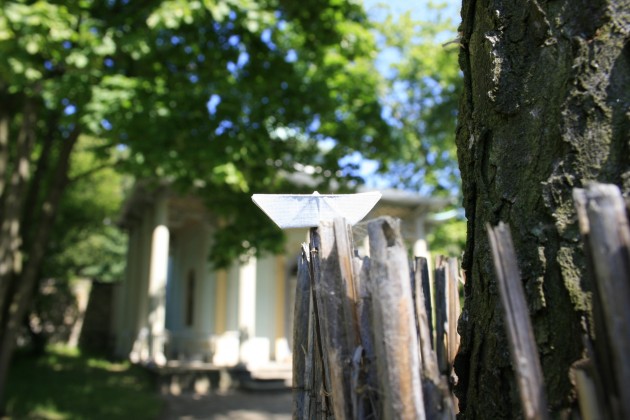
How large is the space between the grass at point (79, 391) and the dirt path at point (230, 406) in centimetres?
39

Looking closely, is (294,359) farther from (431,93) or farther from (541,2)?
(431,93)

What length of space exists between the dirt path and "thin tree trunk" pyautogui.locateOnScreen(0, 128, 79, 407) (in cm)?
273

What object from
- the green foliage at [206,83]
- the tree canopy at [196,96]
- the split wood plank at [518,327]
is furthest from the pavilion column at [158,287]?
the split wood plank at [518,327]

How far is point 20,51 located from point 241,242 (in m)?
4.12

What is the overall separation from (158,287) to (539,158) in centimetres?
1379

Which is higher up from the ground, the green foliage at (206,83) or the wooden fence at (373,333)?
the green foliage at (206,83)

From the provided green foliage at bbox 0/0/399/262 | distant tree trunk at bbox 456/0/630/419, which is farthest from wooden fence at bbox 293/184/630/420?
green foliage at bbox 0/0/399/262

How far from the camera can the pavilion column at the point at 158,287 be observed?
14.2 m

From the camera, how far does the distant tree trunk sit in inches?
62.7

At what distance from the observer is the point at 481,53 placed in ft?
6.59

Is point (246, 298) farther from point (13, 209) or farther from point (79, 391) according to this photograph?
point (13, 209)

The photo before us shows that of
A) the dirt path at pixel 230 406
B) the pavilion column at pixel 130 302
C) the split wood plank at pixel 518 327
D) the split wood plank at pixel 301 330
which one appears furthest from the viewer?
the pavilion column at pixel 130 302

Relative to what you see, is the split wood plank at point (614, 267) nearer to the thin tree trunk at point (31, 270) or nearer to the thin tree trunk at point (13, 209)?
the thin tree trunk at point (13, 209)

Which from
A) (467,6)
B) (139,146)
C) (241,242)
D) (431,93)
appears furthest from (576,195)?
(431,93)
